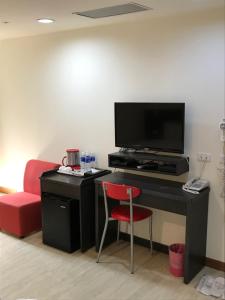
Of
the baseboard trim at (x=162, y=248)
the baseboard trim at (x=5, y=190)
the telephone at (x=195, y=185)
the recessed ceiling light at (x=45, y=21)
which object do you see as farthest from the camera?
the baseboard trim at (x=5, y=190)

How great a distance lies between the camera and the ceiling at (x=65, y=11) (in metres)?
→ 2.62

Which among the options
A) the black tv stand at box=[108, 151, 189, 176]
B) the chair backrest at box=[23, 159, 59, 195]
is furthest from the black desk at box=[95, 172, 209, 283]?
the chair backrest at box=[23, 159, 59, 195]

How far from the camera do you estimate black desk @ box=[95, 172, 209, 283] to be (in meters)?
2.88

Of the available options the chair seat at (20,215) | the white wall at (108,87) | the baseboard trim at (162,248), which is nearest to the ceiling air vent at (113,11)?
the white wall at (108,87)

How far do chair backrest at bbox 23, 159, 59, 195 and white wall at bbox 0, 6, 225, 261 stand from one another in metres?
0.16

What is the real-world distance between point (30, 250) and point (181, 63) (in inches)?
97.1

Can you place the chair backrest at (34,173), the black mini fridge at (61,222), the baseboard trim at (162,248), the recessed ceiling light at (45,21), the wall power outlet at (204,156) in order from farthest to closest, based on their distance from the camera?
the chair backrest at (34,173) < the black mini fridge at (61,222) < the recessed ceiling light at (45,21) < the baseboard trim at (162,248) < the wall power outlet at (204,156)

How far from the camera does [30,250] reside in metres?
3.61

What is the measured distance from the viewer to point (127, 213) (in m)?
3.25

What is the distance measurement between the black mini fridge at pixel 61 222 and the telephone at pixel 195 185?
3.72ft

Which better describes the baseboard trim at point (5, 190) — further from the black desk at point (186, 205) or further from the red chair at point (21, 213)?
the black desk at point (186, 205)

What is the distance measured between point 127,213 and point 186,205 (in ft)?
2.12

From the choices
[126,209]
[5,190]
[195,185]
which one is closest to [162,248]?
[126,209]

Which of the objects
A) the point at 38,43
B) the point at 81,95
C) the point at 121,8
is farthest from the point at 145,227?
the point at 38,43
